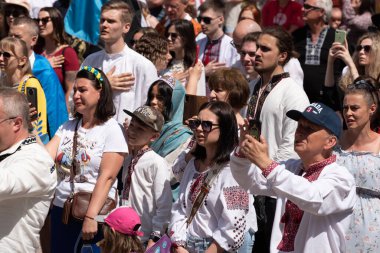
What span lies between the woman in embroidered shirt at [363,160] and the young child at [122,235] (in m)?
1.74

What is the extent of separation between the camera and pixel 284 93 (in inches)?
333

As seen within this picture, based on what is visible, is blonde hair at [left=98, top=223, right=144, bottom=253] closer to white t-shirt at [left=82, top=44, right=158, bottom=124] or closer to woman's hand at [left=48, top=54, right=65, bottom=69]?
white t-shirt at [left=82, top=44, right=158, bottom=124]

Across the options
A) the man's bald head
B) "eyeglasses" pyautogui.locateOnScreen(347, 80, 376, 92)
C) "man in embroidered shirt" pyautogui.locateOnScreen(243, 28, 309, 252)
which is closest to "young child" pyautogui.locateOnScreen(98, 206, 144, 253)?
"man in embroidered shirt" pyautogui.locateOnScreen(243, 28, 309, 252)

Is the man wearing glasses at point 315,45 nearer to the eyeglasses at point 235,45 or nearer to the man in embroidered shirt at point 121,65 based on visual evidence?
the eyeglasses at point 235,45

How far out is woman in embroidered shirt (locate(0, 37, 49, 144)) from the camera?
9234mm

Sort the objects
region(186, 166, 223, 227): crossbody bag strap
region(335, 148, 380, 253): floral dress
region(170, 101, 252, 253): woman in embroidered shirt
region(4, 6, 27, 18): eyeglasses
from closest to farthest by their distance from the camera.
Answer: region(170, 101, 252, 253): woman in embroidered shirt < region(186, 166, 223, 227): crossbody bag strap < region(335, 148, 380, 253): floral dress < region(4, 6, 27, 18): eyeglasses

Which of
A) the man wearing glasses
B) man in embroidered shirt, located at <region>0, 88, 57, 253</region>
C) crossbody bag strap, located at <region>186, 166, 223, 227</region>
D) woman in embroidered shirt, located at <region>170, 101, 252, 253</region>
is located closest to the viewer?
man in embroidered shirt, located at <region>0, 88, 57, 253</region>

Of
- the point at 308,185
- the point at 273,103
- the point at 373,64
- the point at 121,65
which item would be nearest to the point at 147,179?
the point at 273,103

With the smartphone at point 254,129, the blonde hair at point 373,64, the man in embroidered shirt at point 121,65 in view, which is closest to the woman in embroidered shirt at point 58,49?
the man in embroidered shirt at point 121,65

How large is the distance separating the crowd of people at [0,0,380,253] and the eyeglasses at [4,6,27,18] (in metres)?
0.01

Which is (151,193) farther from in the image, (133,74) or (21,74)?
(21,74)

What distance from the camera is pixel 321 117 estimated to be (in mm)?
6195

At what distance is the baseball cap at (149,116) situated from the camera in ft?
26.3

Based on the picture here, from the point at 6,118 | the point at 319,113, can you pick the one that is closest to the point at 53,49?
the point at 6,118
